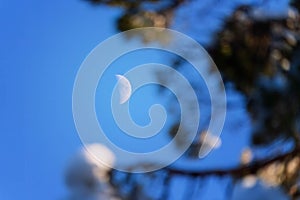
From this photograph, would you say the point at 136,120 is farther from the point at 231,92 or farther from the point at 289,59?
the point at 289,59

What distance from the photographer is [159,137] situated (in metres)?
1.24

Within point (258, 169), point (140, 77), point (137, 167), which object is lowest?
point (258, 169)

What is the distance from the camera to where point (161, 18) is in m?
1.27

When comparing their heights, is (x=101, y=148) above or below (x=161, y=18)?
below

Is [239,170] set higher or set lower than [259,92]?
lower

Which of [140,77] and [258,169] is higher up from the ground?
[140,77]

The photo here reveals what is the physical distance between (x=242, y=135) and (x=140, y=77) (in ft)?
0.88

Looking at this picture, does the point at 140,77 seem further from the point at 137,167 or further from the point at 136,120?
the point at 137,167

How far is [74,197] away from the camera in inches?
46.4

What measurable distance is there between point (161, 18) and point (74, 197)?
18.2 inches

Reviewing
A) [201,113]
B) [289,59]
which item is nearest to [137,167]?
[201,113]

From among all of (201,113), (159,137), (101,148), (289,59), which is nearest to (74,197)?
(101,148)

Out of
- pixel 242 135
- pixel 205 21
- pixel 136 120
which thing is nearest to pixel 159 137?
Result: pixel 136 120

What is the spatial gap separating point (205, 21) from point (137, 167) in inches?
14.7
